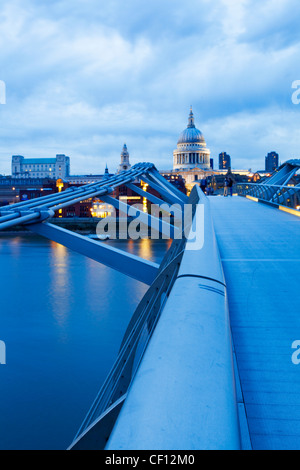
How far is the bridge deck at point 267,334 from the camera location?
99 cm

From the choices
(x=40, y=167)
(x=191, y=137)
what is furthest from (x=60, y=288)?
(x=40, y=167)

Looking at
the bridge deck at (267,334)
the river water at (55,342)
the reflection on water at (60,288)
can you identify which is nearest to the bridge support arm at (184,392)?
the bridge deck at (267,334)

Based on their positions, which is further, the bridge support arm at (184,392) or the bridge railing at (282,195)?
the bridge railing at (282,195)

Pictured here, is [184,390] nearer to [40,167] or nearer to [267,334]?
[267,334]

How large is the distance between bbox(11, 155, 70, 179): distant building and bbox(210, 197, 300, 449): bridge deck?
294ft

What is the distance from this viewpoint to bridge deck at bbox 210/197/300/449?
0.99 metres

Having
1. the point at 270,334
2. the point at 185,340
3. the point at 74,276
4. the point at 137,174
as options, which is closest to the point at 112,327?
the point at 137,174

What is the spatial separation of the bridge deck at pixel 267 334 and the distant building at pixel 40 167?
89.6 meters

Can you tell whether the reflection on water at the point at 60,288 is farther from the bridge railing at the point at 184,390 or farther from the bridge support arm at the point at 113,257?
the bridge railing at the point at 184,390

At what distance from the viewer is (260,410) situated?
3.43 feet

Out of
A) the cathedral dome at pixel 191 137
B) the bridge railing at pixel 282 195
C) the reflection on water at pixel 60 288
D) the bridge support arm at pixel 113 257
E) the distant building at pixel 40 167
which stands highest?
the cathedral dome at pixel 191 137

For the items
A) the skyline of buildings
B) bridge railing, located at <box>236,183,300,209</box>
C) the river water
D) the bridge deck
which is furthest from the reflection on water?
the skyline of buildings

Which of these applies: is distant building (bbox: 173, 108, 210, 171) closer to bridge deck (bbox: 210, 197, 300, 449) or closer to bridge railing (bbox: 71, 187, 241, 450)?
bridge deck (bbox: 210, 197, 300, 449)

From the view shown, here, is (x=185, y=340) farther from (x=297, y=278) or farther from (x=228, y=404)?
(x=297, y=278)
